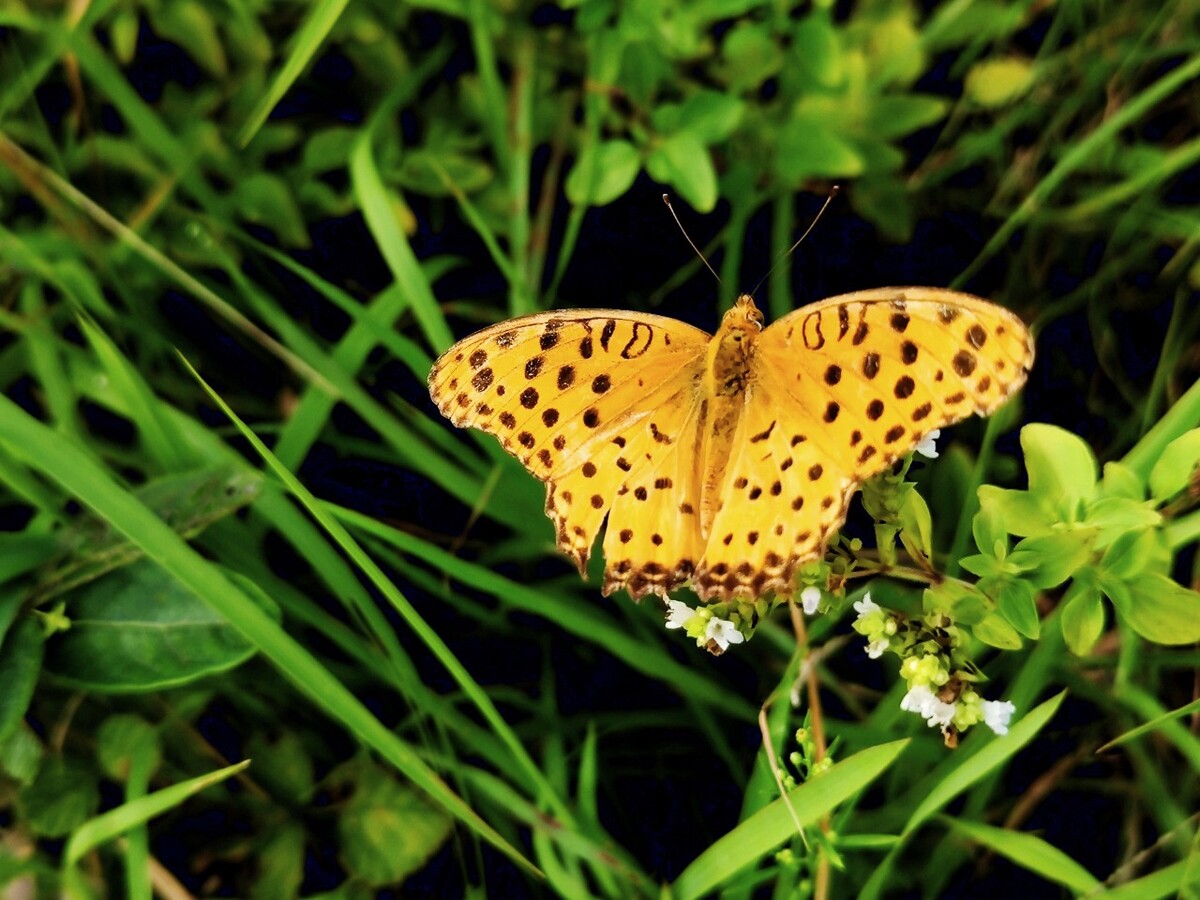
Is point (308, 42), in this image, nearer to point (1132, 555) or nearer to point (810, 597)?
point (810, 597)

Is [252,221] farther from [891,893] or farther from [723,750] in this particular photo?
[891,893]

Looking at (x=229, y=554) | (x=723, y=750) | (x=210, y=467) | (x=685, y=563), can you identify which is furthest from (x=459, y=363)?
(x=723, y=750)

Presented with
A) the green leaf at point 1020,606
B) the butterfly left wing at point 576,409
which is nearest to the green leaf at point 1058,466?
the green leaf at point 1020,606

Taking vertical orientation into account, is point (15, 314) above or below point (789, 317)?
below

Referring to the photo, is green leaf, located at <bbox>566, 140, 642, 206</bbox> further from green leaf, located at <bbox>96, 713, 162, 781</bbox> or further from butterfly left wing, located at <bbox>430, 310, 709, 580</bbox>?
green leaf, located at <bbox>96, 713, 162, 781</bbox>

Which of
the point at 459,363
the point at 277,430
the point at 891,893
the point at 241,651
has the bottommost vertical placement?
the point at 891,893

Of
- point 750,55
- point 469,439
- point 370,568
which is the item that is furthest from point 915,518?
point 750,55
